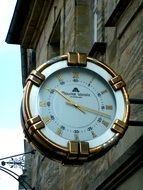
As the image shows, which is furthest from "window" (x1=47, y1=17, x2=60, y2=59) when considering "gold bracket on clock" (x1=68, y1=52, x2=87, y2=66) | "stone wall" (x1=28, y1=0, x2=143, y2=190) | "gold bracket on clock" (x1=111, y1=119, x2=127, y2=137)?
"gold bracket on clock" (x1=111, y1=119, x2=127, y2=137)

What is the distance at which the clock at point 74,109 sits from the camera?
5.60 metres

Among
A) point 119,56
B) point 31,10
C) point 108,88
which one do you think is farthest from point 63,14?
point 108,88

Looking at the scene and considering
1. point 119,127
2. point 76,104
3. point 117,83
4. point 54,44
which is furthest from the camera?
point 54,44

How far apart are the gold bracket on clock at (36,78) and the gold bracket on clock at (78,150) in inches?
23.6

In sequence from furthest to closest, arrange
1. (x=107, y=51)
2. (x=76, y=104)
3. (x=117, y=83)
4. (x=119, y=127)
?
1. (x=107, y=51)
2. (x=117, y=83)
3. (x=76, y=104)
4. (x=119, y=127)

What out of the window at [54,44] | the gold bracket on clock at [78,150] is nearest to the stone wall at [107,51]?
the window at [54,44]

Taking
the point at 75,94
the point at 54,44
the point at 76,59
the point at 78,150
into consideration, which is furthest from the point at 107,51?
the point at 54,44

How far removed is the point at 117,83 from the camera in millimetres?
5891

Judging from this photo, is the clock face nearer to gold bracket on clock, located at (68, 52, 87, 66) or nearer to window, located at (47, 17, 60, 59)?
gold bracket on clock, located at (68, 52, 87, 66)

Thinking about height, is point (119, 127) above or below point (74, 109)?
below

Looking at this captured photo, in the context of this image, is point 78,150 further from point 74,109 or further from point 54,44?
point 54,44

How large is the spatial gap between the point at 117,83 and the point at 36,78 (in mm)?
661

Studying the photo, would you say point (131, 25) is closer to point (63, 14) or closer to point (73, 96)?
point (73, 96)

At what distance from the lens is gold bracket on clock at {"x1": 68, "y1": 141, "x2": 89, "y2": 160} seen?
18.2ft
